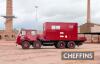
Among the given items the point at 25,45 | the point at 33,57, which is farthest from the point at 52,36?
the point at 33,57

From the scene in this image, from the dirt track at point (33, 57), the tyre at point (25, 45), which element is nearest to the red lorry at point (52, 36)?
the tyre at point (25, 45)

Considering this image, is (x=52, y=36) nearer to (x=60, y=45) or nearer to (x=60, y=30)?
(x=60, y=30)

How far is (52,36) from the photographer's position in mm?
33562

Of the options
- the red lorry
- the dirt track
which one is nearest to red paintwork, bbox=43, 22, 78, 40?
the red lorry

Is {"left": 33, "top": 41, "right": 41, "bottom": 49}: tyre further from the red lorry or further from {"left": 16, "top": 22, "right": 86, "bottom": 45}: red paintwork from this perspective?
{"left": 16, "top": 22, "right": 86, "bottom": 45}: red paintwork

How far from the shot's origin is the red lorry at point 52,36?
1314 inches

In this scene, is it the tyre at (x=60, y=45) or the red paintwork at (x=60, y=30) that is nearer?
the red paintwork at (x=60, y=30)

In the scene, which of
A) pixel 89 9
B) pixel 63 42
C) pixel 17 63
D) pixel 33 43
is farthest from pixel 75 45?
pixel 89 9

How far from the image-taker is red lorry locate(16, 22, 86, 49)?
33.4 meters

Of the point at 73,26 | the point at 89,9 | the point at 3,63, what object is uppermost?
the point at 89,9

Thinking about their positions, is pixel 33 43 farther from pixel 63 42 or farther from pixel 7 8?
pixel 7 8

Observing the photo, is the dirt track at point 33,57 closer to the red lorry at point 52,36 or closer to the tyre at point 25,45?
the tyre at point 25,45

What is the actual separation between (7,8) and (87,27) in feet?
99.5

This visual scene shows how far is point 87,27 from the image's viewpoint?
88625 mm
